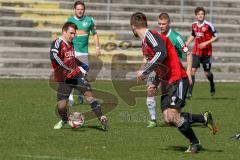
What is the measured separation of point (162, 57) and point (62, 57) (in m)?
2.81

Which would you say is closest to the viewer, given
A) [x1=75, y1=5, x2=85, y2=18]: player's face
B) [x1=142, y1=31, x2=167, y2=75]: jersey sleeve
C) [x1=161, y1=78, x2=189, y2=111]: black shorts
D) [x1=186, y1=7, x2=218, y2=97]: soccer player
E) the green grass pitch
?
the green grass pitch

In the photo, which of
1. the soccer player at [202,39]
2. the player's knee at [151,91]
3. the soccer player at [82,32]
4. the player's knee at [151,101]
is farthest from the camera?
the soccer player at [202,39]

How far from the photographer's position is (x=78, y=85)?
12.5 m

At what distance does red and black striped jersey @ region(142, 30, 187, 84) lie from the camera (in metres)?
10.1

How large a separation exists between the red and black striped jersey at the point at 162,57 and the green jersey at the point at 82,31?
19.6 feet

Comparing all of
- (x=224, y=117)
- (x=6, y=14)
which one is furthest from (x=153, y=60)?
(x=6, y=14)

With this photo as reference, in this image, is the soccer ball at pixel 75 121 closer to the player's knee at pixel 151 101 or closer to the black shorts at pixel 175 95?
the player's knee at pixel 151 101

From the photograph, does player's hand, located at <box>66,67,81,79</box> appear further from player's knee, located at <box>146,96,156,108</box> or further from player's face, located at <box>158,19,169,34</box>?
player's face, located at <box>158,19,169,34</box>

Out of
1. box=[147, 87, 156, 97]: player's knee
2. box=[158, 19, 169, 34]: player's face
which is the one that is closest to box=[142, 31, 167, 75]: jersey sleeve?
box=[158, 19, 169, 34]: player's face

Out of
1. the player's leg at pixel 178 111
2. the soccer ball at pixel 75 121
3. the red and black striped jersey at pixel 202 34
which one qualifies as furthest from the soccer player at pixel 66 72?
the red and black striped jersey at pixel 202 34

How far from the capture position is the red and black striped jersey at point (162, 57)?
10.1 meters

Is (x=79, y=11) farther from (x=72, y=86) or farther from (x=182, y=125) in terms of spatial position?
(x=182, y=125)

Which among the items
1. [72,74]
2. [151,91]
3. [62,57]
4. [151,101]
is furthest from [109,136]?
[151,101]

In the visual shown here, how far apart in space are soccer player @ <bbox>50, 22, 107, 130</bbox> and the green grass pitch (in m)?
0.37
